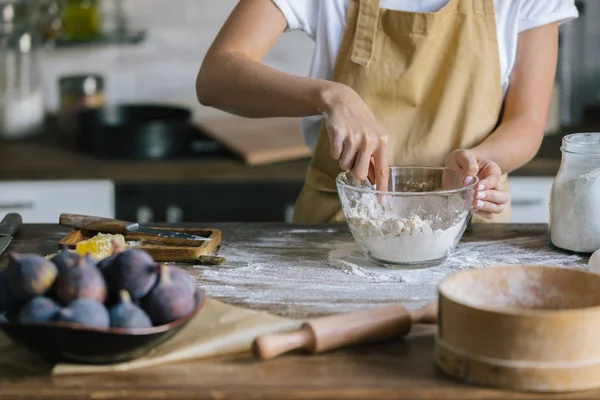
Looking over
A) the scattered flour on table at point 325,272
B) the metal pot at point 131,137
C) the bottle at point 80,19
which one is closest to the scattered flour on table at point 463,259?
the scattered flour on table at point 325,272

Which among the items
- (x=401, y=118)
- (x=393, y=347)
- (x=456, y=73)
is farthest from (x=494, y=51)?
(x=393, y=347)

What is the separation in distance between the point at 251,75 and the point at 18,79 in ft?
5.31

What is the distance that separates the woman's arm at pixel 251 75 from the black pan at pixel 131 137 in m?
0.86

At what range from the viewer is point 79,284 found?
3.43ft

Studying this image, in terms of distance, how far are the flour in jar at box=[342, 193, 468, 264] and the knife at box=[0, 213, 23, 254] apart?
0.59m

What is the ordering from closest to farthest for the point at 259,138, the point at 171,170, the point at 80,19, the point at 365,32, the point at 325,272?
1. the point at 325,272
2. the point at 365,32
3. the point at 171,170
4. the point at 259,138
5. the point at 80,19

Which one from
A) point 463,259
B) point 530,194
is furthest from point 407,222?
point 530,194

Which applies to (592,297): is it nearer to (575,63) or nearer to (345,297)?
(345,297)

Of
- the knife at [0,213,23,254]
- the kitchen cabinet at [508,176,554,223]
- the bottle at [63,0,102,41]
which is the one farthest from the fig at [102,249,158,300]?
the bottle at [63,0,102,41]

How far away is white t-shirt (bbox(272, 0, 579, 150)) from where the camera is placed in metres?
1.91

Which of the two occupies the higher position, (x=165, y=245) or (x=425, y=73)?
(x=425, y=73)

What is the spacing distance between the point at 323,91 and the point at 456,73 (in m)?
0.45

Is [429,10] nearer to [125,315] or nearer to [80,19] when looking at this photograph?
[125,315]

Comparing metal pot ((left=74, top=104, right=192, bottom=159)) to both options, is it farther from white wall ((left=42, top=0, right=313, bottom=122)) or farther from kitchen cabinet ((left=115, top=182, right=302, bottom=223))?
white wall ((left=42, top=0, right=313, bottom=122))
